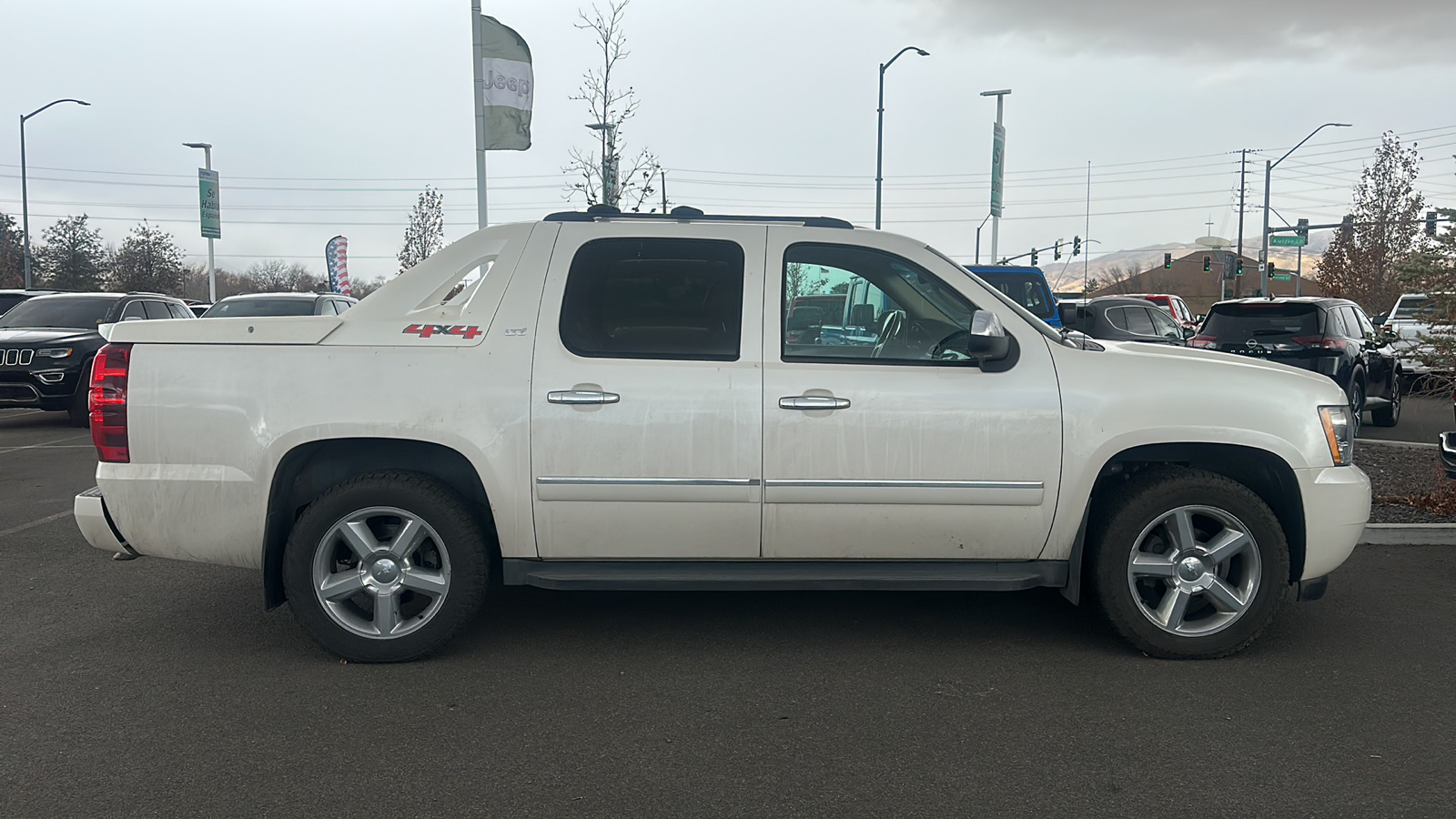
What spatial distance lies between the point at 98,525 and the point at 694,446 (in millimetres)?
2470

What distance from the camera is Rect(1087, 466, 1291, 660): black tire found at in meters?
4.46

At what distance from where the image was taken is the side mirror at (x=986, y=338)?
14.0ft

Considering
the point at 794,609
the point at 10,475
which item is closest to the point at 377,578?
the point at 794,609

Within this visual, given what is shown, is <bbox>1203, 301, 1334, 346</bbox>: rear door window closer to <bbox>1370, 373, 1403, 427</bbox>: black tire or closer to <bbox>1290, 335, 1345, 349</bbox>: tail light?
<bbox>1290, 335, 1345, 349</bbox>: tail light

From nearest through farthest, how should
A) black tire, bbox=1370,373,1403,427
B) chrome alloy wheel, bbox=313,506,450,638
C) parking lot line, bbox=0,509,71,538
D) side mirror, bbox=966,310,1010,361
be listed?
side mirror, bbox=966,310,1010,361 → chrome alloy wheel, bbox=313,506,450,638 → parking lot line, bbox=0,509,71,538 → black tire, bbox=1370,373,1403,427

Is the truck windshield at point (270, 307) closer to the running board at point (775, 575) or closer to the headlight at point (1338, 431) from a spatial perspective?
the running board at point (775, 575)

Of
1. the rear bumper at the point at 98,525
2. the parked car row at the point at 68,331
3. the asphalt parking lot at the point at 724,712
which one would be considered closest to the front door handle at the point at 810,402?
the asphalt parking lot at the point at 724,712

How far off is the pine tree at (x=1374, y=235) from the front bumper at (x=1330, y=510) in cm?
3643

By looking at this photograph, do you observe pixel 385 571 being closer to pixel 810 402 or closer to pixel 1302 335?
pixel 810 402

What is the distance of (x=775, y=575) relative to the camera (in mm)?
4453

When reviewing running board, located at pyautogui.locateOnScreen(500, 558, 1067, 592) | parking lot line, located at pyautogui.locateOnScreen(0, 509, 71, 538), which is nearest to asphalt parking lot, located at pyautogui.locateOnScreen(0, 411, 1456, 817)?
running board, located at pyautogui.locateOnScreen(500, 558, 1067, 592)

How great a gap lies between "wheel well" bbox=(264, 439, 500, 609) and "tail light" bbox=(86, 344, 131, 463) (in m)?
0.62

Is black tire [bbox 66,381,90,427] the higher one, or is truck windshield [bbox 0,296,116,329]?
truck windshield [bbox 0,296,116,329]

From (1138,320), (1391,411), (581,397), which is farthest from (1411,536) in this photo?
(1138,320)
